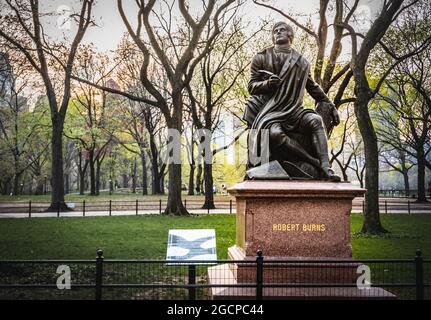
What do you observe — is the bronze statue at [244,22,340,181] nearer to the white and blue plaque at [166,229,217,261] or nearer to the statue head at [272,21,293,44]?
the statue head at [272,21,293,44]

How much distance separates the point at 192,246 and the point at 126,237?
32.4ft

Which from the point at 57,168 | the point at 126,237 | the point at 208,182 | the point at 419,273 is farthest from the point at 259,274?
the point at 208,182

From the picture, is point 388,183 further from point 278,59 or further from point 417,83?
point 278,59

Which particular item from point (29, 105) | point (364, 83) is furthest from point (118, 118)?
point (364, 83)

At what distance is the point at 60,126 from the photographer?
29.3 meters

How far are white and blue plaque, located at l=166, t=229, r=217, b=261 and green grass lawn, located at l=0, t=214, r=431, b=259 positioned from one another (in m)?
5.28

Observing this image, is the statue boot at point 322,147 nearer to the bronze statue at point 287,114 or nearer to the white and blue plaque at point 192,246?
the bronze statue at point 287,114

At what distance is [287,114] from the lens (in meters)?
9.14

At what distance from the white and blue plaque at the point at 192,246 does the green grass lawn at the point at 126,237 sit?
17.3 feet

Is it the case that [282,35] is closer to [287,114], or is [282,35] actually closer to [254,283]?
[287,114]

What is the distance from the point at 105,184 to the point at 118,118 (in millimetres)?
38754

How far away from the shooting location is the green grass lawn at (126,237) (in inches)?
542

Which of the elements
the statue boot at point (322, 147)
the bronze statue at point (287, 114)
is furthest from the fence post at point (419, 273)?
the statue boot at point (322, 147)

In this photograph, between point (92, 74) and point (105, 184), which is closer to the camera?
point (92, 74)
